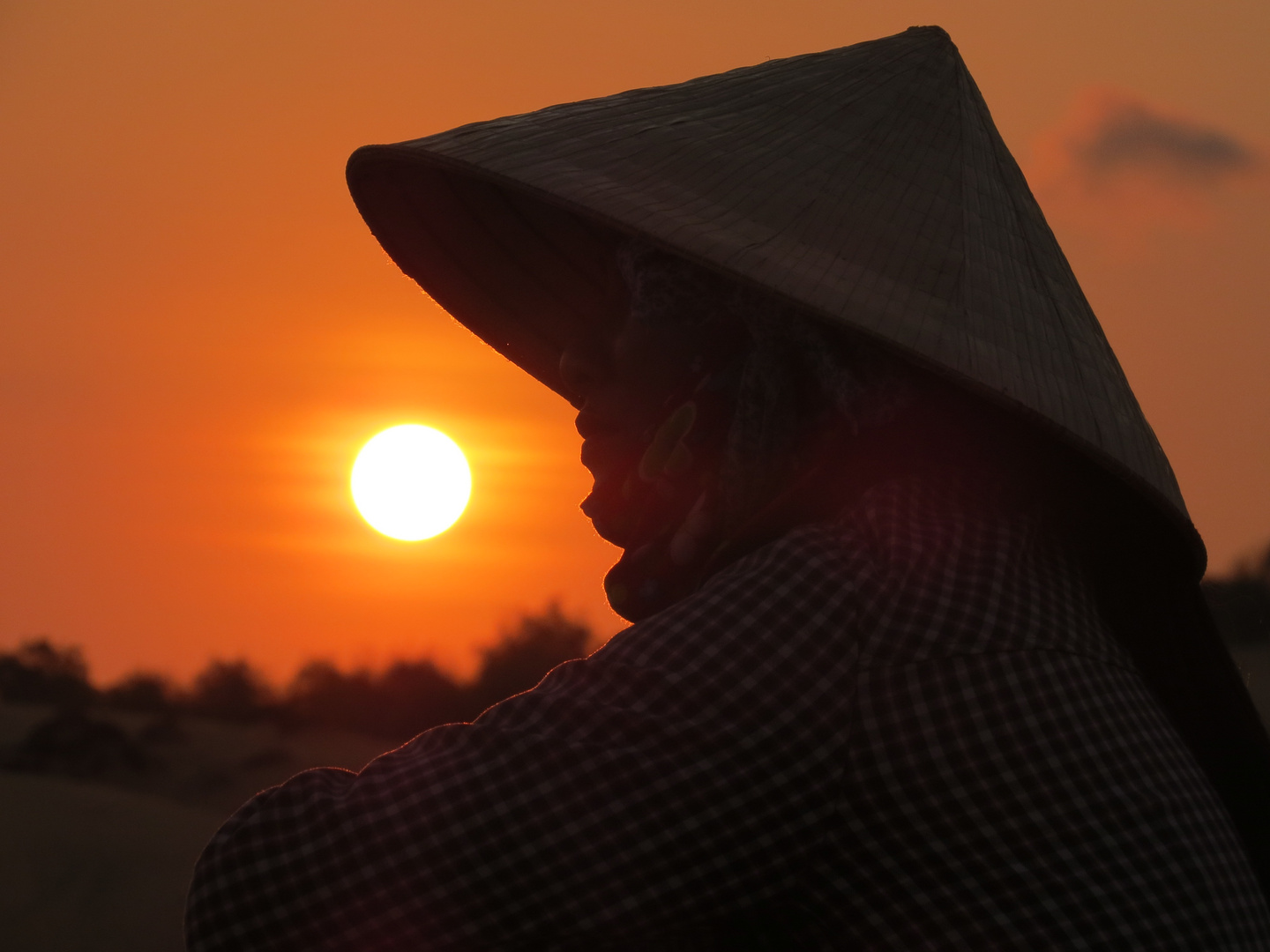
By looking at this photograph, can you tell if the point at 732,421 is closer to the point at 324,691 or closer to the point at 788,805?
the point at 788,805

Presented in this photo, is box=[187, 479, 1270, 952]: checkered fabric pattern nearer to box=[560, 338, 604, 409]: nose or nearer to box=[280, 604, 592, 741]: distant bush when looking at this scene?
box=[560, 338, 604, 409]: nose

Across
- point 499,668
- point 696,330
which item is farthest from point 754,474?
point 499,668

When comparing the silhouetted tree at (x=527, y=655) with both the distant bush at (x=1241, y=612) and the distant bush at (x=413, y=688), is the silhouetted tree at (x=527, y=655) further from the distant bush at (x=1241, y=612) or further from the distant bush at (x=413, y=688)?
the distant bush at (x=1241, y=612)

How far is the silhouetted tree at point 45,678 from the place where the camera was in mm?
12422

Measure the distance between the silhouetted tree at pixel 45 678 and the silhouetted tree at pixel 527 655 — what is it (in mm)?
4241

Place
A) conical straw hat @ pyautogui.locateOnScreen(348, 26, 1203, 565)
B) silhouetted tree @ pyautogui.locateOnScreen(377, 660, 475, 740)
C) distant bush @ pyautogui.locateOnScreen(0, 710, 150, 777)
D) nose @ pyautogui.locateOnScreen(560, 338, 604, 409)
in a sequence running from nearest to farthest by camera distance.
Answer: conical straw hat @ pyautogui.locateOnScreen(348, 26, 1203, 565), nose @ pyautogui.locateOnScreen(560, 338, 604, 409), distant bush @ pyautogui.locateOnScreen(0, 710, 150, 777), silhouetted tree @ pyautogui.locateOnScreen(377, 660, 475, 740)

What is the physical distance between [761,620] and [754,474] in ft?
1.56

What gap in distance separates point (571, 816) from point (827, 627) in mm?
354

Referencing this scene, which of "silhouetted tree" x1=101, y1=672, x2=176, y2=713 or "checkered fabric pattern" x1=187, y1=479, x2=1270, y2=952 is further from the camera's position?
"silhouetted tree" x1=101, y1=672, x2=176, y2=713

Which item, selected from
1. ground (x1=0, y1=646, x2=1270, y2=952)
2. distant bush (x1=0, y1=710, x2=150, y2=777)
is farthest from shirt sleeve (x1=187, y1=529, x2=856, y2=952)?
distant bush (x1=0, y1=710, x2=150, y2=777)

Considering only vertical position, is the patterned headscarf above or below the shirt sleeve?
above

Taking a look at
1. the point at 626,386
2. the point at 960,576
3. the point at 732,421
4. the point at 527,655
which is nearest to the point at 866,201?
the point at 732,421

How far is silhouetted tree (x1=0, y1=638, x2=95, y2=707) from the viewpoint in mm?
12422

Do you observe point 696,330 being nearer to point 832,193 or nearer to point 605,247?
point 832,193
